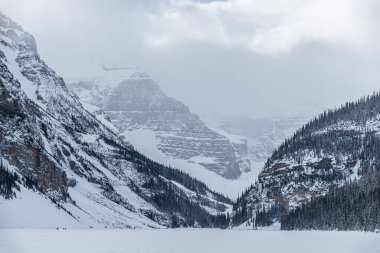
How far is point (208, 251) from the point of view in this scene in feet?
410

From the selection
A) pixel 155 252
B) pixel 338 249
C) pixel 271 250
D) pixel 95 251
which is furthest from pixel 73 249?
pixel 338 249

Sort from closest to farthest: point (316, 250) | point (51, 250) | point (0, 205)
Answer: point (51, 250) < point (316, 250) < point (0, 205)

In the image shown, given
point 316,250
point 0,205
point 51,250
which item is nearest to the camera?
point 51,250

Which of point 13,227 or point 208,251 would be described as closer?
point 208,251

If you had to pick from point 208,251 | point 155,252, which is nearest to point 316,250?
point 208,251

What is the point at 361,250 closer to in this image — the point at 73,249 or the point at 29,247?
the point at 73,249

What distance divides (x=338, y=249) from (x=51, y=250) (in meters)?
47.9

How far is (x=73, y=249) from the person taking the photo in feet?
393

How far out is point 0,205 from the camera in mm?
198375

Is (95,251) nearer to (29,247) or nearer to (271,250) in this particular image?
(29,247)

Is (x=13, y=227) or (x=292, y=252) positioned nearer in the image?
(x=292, y=252)

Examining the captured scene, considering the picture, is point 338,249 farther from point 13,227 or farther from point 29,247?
point 13,227

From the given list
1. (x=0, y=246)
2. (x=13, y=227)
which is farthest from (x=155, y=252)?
(x=13, y=227)

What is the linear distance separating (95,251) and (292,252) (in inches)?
1239
